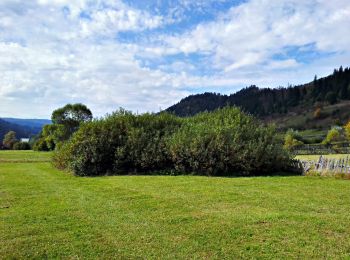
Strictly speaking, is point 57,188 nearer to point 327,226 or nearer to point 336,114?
point 327,226

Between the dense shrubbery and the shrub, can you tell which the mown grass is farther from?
the shrub

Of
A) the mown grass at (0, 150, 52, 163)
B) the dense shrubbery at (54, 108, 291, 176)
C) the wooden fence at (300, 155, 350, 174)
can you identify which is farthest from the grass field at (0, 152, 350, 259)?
the mown grass at (0, 150, 52, 163)

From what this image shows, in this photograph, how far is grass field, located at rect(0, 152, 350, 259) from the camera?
6.14 m

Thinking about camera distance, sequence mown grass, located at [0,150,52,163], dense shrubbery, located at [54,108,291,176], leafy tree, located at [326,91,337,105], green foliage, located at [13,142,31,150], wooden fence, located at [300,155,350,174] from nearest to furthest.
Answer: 1. wooden fence, located at [300,155,350,174]
2. dense shrubbery, located at [54,108,291,176]
3. mown grass, located at [0,150,52,163]
4. green foliage, located at [13,142,31,150]
5. leafy tree, located at [326,91,337,105]

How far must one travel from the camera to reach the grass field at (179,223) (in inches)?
242

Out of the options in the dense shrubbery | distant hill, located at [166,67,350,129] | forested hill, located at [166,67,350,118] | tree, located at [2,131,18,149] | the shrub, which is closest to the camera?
the shrub

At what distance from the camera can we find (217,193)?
37.7 ft

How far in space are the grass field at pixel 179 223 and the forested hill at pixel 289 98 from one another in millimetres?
137830

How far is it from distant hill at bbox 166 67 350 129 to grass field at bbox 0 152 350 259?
400 feet

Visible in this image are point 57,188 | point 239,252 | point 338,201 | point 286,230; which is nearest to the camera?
point 239,252

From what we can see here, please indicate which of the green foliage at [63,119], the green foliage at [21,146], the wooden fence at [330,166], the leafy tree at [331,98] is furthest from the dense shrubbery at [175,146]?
the leafy tree at [331,98]

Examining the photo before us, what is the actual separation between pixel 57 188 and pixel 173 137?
7370mm

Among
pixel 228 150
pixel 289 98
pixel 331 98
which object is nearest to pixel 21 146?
pixel 228 150

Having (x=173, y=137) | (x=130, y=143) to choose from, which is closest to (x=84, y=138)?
(x=130, y=143)
